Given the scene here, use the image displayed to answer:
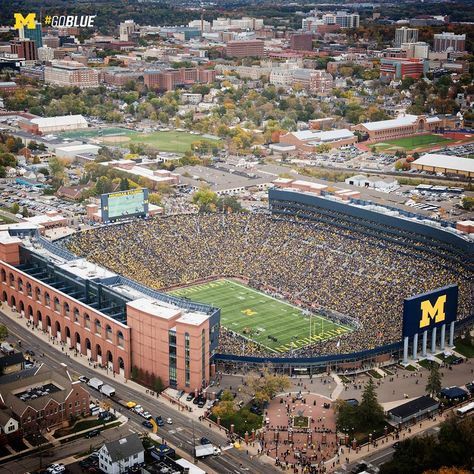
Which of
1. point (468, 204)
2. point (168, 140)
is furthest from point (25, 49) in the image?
point (468, 204)

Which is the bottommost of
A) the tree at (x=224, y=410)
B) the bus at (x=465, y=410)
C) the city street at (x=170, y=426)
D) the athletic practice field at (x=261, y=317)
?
the athletic practice field at (x=261, y=317)

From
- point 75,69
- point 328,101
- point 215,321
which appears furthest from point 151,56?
point 215,321

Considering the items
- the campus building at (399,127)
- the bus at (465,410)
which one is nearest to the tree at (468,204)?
the campus building at (399,127)

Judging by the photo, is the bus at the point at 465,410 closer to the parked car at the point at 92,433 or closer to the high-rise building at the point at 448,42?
the parked car at the point at 92,433

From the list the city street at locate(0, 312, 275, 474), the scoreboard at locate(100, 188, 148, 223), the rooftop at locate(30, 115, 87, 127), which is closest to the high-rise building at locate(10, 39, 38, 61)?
the rooftop at locate(30, 115, 87, 127)

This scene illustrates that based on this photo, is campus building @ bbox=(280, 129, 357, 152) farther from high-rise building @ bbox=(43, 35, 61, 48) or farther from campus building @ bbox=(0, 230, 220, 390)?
high-rise building @ bbox=(43, 35, 61, 48)

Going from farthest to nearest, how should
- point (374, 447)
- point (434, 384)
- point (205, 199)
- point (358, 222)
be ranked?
point (205, 199)
point (358, 222)
point (434, 384)
point (374, 447)

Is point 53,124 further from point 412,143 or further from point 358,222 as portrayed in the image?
point 358,222

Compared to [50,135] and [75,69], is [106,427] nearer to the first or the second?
[50,135]
